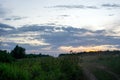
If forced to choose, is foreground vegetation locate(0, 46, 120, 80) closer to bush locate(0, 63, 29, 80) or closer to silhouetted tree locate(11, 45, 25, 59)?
bush locate(0, 63, 29, 80)

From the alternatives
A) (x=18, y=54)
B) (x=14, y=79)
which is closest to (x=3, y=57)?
(x=14, y=79)

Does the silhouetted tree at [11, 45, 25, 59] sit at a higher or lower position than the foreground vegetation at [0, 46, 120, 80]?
higher

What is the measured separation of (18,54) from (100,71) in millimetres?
42458

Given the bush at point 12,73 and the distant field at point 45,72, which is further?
the distant field at point 45,72

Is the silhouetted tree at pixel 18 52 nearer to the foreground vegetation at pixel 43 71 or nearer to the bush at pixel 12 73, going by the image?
the foreground vegetation at pixel 43 71

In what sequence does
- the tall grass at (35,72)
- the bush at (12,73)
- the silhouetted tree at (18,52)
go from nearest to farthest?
the bush at (12,73) < the tall grass at (35,72) < the silhouetted tree at (18,52)

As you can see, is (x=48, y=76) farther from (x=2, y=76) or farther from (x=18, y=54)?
(x=18, y=54)

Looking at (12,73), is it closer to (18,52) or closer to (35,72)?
(35,72)

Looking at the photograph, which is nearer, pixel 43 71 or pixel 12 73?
pixel 12 73

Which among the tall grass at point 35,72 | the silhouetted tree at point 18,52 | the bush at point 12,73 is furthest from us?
the silhouetted tree at point 18,52

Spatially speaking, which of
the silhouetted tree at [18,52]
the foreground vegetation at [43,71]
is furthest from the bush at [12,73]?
the silhouetted tree at [18,52]

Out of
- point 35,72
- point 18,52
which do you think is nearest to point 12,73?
point 35,72

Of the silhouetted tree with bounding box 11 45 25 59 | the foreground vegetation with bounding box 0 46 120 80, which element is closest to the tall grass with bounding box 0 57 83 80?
the foreground vegetation with bounding box 0 46 120 80

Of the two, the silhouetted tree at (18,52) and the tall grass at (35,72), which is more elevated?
the silhouetted tree at (18,52)
